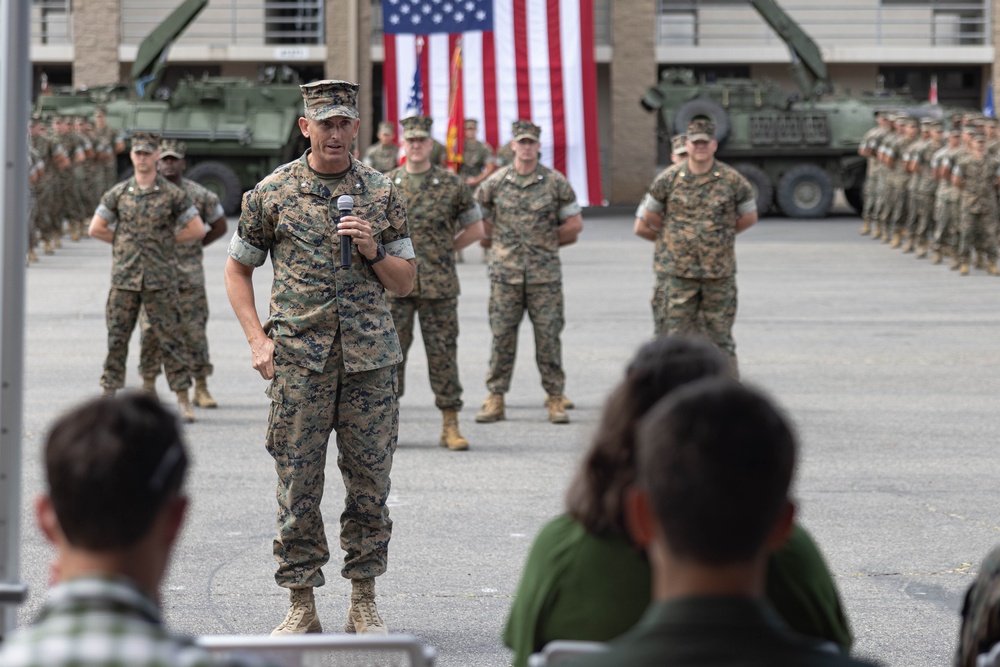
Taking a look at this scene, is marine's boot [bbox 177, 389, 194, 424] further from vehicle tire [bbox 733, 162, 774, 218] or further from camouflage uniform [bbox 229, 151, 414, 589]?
vehicle tire [bbox 733, 162, 774, 218]

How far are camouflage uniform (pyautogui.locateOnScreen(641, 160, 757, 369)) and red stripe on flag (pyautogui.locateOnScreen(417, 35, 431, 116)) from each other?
18168mm

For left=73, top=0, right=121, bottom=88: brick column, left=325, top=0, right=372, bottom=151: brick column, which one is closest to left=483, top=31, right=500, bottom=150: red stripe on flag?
left=325, top=0, right=372, bottom=151: brick column

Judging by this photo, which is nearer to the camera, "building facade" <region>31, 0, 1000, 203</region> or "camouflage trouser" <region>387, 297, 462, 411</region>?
"camouflage trouser" <region>387, 297, 462, 411</region>

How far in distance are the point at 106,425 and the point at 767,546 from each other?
93 centimetres

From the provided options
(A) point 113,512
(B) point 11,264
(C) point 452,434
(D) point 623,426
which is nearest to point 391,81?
(C) point 452,434

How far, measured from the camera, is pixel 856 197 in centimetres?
3309

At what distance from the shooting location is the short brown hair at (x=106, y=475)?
210 cm

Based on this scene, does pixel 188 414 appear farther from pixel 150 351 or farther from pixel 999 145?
pixel 999 145

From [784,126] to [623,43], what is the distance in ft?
23.2

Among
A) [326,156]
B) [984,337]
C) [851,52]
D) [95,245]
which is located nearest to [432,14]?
[95,245]

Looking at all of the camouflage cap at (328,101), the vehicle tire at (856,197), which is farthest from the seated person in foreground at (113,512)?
the vehicle tire at (856,197)

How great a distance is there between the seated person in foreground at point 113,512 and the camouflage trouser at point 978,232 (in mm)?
19496

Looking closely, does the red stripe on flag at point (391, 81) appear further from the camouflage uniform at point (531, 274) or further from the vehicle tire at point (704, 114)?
the camouflage uniform at point (531, 274)

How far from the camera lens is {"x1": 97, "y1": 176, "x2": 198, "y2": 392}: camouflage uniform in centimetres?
1022
